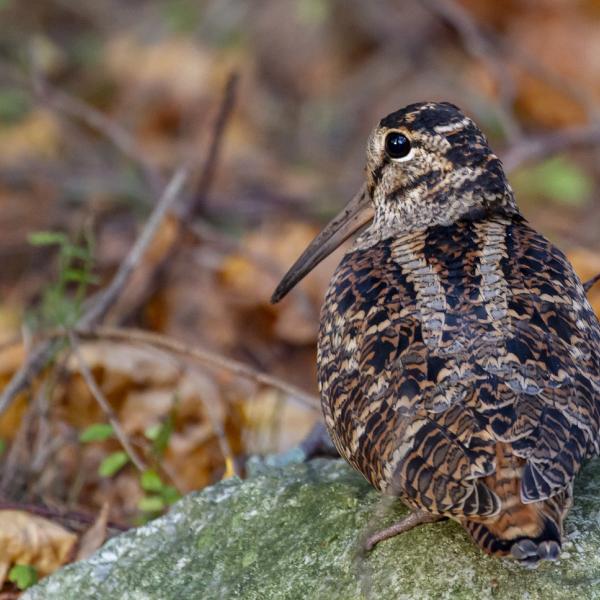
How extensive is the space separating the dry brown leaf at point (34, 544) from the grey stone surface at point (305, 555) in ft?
1.54

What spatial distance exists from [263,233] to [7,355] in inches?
80.3

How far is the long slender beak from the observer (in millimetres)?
4020

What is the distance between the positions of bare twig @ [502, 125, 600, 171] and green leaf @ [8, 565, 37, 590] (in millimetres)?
3418

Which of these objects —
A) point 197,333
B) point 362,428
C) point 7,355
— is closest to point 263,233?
point 197,333

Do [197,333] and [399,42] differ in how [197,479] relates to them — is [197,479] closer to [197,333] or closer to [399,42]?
[197,333]

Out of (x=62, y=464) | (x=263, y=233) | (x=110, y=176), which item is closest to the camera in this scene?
(x=62, y=464)

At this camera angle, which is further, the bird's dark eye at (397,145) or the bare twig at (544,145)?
the bare twig at (544,145)

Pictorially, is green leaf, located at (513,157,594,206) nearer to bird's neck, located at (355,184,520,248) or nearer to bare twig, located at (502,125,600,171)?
bare twig, located at (502,125,600,171)

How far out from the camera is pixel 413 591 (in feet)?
9.29

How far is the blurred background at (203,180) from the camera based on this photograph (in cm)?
481

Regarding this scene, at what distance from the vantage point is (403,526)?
9.74 feet

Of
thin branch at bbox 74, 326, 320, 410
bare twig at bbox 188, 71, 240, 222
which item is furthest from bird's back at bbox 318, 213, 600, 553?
bare twig at bbox 188, 71, 240, 222

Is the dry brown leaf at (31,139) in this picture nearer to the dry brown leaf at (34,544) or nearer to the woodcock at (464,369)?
the dry brown leaf at (34,544)

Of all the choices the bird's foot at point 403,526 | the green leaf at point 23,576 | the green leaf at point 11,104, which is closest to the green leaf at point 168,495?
the green leaf at point 23,576
